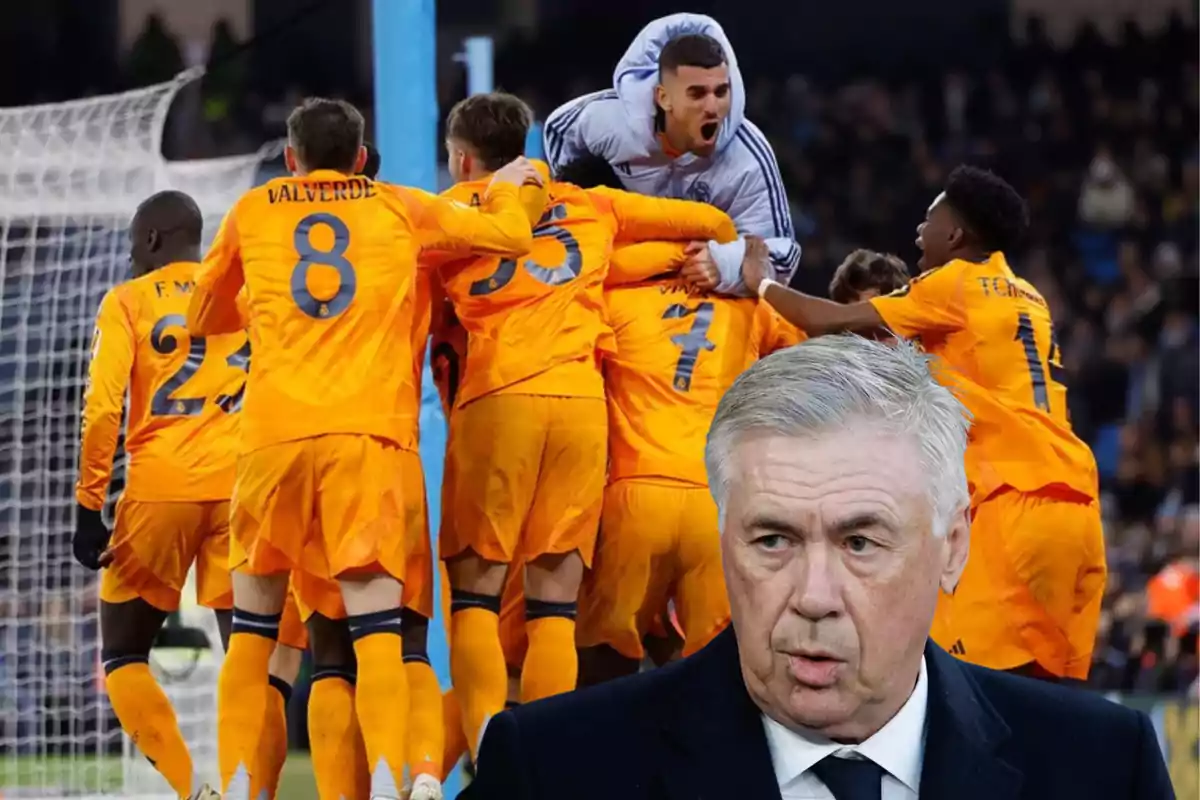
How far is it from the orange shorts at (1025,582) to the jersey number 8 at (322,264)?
2.02 meters

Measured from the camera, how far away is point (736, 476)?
196 cm

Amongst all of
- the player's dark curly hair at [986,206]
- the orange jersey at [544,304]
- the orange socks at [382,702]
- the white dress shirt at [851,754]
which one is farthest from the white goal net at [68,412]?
the white dress shirt at [851,754]

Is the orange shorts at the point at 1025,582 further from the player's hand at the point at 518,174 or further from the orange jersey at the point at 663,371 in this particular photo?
the player's hand at the point at 518,174

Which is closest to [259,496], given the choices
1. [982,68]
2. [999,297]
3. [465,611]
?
[465,611]

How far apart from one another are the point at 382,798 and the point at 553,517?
914 mm

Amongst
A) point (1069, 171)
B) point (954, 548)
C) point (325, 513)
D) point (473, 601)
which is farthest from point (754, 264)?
point (1069, 171)

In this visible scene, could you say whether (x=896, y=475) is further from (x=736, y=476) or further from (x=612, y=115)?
(x=612, y=115)

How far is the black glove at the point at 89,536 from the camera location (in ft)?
18.1

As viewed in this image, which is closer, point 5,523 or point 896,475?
point 896,475

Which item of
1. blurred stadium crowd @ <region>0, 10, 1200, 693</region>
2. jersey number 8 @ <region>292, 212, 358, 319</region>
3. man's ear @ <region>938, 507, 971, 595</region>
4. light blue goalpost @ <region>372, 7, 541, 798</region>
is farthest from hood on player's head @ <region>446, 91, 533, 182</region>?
blurred stadium crowd @ <region>0, 10, 1200, 693</region>

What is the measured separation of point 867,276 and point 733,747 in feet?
14.8

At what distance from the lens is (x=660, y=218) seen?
17.5 ft

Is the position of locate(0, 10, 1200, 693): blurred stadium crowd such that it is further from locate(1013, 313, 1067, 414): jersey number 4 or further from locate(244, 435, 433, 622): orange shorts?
locate(244, 435, 433, 622): orange shorts

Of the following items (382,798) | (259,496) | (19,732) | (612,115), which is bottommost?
(19,732)
